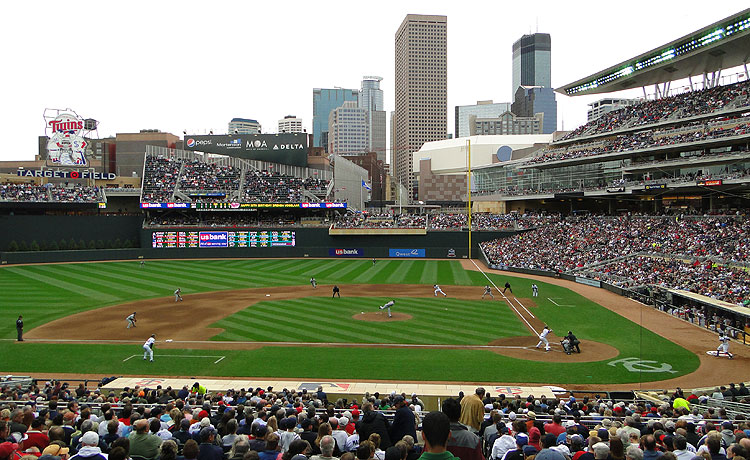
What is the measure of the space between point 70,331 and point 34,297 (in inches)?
506

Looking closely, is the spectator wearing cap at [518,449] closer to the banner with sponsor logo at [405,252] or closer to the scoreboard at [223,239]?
the banner with sponsor logo at [405,252]

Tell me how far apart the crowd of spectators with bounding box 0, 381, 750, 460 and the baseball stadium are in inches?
9.6

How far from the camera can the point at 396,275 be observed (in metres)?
50.2

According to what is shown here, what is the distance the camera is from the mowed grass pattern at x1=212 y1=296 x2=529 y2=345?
1010 inches

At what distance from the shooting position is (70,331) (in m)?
27.2

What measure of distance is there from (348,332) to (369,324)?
78.2 inches

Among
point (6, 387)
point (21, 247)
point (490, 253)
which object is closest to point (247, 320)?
point (6, 387)

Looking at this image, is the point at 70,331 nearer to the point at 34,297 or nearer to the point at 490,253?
the point at 34,297

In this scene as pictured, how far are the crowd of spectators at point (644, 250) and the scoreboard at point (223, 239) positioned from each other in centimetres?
2696

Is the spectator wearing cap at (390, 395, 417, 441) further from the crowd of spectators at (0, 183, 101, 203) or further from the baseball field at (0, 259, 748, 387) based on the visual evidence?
the crowd of spectators at (0, 183, 101, 203)

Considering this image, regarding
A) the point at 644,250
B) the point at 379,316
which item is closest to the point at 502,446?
the point at 379,316

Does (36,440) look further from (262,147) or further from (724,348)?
(262,147)

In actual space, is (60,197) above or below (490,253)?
above

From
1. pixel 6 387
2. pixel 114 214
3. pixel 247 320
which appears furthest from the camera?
pixel 114 214
